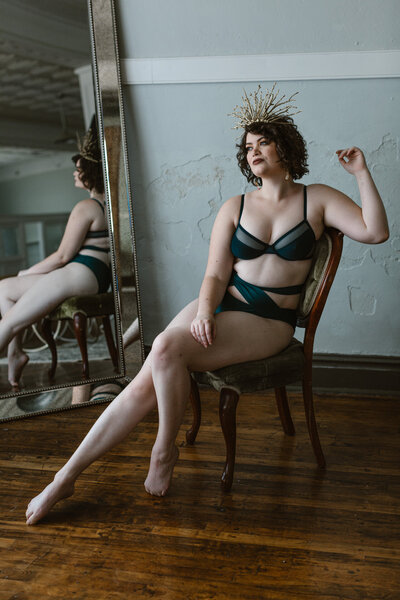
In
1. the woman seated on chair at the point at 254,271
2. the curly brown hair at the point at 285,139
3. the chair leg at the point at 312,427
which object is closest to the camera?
the woman seated on chair at the point at 254,271

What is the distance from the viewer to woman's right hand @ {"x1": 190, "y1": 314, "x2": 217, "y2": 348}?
2209 millimetres

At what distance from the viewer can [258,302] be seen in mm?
2371

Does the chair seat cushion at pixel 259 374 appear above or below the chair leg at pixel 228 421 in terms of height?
above

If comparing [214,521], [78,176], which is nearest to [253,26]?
[78,176]

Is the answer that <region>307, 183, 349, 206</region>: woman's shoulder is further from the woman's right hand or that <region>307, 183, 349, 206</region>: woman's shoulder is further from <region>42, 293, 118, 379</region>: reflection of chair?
<region>42, 293, 118, 379</region>: reflection of chair

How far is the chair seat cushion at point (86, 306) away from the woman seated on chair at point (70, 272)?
27 mm

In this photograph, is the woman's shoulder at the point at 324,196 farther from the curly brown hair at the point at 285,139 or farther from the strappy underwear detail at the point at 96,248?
the strappy underwear detail at the point at 96,248

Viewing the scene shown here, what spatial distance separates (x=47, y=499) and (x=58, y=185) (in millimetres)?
1623

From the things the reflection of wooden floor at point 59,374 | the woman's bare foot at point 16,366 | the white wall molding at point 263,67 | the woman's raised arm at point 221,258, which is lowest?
the reflection of wooden floor at point 59,374

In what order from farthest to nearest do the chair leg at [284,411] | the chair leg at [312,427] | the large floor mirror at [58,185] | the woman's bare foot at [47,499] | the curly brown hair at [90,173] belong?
the curly brown hair at [90,173] < the large floor mirror at [58,185] < the chair leg at [284,411] < the chair leg at [312,427] < the woman's bare foot at [47,499]

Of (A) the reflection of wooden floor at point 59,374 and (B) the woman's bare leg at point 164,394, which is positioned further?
(A) the reflection of wooden floor at point 59,374

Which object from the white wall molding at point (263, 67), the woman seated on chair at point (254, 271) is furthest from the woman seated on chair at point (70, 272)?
the woman seated on chair at point (254, 271)

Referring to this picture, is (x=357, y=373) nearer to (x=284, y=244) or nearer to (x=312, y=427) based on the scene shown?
(x=312, y=427)

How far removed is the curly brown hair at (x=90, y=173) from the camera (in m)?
3.20
